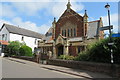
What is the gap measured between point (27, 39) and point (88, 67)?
31.4 metres

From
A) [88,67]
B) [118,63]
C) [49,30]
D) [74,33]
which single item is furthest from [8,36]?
[118,63]

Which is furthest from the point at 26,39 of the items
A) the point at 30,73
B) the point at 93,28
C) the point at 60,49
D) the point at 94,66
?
the point at 94,66

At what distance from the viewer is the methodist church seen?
2248 cm

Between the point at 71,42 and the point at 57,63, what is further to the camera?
the point at 71,42

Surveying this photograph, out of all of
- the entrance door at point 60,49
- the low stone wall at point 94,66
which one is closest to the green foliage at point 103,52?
the low stone wall at point 94,66

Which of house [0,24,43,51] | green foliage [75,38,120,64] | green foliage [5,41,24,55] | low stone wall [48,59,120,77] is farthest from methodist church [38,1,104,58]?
house [0,24,43,51]

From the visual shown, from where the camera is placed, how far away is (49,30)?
33062 mm

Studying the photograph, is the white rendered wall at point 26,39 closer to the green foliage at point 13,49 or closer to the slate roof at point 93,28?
the green foliage at point 13,49

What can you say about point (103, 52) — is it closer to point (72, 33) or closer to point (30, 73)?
point (30, 73)

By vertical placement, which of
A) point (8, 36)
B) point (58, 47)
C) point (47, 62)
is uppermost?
point (8, 36)

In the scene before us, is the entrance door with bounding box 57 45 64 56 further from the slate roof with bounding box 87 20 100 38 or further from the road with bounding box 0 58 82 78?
the road with bounding box 0 58 82 78

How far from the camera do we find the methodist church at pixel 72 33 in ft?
73.8

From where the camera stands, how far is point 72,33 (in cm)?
2556

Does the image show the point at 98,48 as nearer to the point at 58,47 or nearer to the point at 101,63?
the point at 101,63
